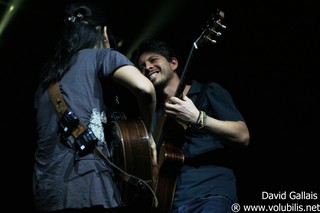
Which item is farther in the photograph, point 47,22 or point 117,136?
point 47,22

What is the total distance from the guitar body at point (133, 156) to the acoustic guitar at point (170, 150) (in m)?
0.18

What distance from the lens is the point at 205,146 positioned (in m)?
2.62

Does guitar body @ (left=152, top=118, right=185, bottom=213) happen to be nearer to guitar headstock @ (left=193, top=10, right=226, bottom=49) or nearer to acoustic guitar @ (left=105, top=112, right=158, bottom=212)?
acoustic guitar @ (left=105, top=112, right=158, bottom=212)

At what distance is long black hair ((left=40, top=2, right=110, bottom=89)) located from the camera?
214 cm

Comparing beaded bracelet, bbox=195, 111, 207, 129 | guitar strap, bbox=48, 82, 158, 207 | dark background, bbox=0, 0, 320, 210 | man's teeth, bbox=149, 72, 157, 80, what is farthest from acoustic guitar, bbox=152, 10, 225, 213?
dark background, bbox=0, 0, 320, 210

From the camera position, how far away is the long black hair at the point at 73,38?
214 cm

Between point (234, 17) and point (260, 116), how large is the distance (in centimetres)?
103

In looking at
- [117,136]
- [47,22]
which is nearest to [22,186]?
[47,22]

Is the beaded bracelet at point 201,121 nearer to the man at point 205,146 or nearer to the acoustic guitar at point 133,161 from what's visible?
the man at point 205,146

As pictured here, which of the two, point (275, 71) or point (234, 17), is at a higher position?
point (234, 17)

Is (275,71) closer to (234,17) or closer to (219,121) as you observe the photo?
(234,17)

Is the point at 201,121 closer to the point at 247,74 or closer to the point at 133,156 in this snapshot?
the point at 133,156

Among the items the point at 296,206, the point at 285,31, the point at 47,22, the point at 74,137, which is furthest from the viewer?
the point at 47,22

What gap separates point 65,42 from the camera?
2244mm
